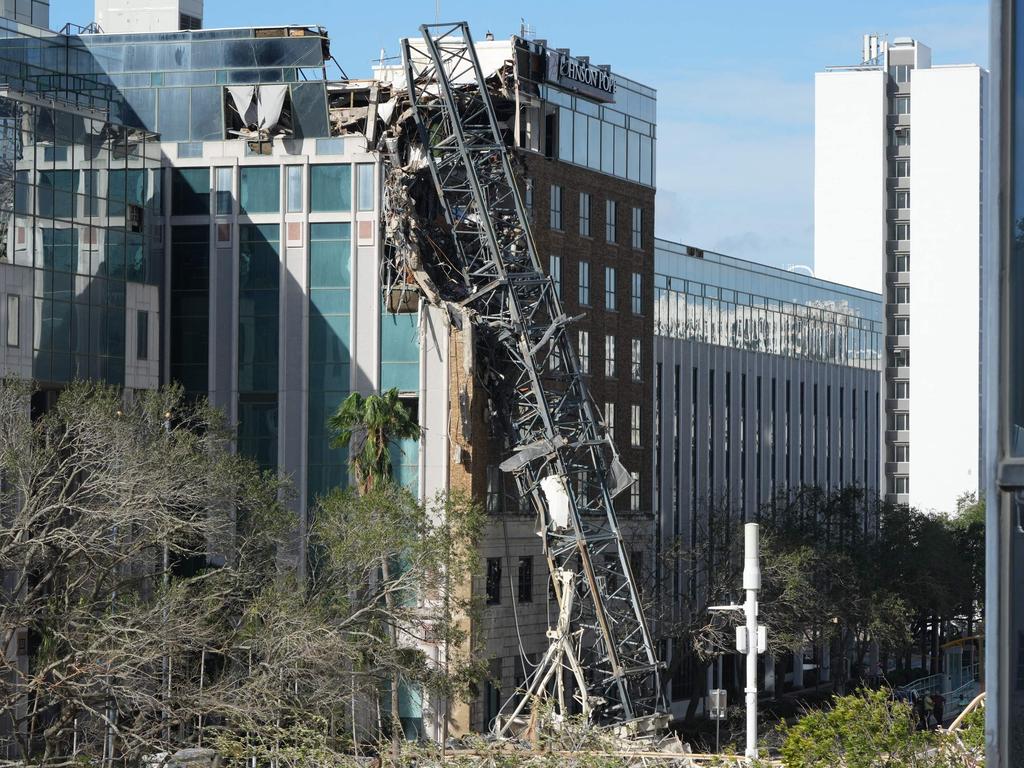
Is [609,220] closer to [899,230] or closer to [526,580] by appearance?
[526,580]

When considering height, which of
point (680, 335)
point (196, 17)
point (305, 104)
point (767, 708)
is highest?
point (196, 17)

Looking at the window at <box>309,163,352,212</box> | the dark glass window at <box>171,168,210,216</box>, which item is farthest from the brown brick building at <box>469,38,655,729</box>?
the dark glass window at <box>171,168,210,216</box>

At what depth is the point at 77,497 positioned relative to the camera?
4941 centimetres

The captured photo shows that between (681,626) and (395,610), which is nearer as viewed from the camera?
(395,610)

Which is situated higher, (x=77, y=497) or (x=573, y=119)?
(x=573, y=119)

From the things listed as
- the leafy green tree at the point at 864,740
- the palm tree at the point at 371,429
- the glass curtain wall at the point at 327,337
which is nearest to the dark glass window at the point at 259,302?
the glass curtain wall at the point at 327,337

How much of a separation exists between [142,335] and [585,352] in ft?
70.3

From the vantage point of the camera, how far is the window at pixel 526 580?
247 feet

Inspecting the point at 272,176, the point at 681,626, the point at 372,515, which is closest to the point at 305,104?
the point at 272,176

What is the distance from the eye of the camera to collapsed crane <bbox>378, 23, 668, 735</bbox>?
7019 centimetres

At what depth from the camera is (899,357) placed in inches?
6171

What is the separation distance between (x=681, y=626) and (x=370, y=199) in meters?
23.6

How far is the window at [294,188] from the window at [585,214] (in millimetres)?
14441

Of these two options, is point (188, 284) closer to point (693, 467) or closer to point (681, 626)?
point (681, 626)
